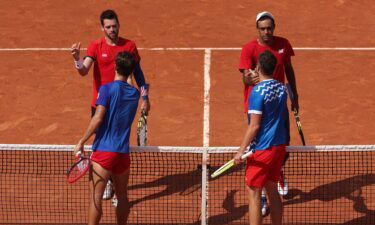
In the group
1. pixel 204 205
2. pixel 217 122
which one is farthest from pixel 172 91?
pixel 204 205

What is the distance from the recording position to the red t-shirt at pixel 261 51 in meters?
9.57

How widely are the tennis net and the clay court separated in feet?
1.98

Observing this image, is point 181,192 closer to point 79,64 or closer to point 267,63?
point 79,64

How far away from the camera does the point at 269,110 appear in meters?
8.30

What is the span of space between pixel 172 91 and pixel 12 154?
3.86 m

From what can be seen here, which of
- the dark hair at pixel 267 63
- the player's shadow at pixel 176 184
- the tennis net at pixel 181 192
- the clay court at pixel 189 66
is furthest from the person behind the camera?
the clay court at pixel 189 66

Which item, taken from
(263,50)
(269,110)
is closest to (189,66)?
(263,50)

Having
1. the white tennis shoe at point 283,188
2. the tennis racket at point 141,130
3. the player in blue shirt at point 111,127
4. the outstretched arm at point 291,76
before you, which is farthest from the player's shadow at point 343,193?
the player in blue shirt at point 111,127

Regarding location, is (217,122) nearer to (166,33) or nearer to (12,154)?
(12,154)

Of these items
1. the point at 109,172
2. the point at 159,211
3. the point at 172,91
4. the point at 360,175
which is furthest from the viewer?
the point at 172,91

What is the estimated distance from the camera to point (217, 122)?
44.5 feet

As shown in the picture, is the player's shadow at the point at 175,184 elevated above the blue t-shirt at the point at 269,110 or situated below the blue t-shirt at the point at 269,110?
below

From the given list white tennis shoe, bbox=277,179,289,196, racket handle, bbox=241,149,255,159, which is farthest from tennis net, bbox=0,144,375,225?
racket handle, bbox=241,149,255,159

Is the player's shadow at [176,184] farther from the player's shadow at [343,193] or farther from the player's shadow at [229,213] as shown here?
the player's shadow at [343,193]
